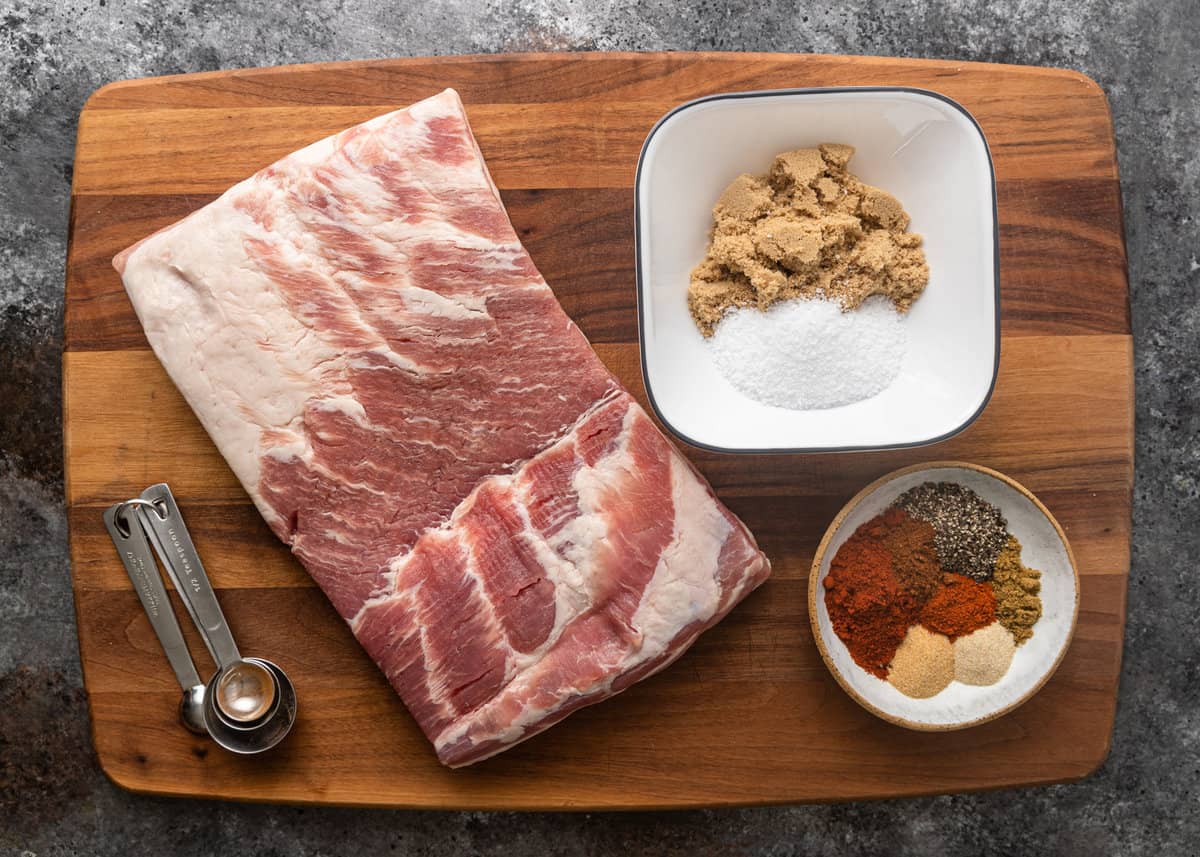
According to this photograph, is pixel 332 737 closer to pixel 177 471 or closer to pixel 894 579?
pixel 177 471

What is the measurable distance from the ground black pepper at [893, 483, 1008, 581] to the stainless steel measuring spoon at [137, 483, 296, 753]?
1538 mm

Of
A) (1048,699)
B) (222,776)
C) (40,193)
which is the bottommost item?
(222,776)

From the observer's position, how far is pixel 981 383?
1.83 m

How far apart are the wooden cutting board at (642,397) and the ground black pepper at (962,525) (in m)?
0.15

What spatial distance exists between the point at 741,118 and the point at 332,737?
1719mm

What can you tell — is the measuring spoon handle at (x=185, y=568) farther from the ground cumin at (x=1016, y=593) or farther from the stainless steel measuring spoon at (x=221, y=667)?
the ground cumin at (x=1016, y=593)

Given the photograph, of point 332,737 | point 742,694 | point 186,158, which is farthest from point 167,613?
point 742,694

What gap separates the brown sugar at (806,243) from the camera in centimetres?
186

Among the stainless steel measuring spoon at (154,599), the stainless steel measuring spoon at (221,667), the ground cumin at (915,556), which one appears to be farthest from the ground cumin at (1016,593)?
the stainless steel measuring spoon at (154,599)

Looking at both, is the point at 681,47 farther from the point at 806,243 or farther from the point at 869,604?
the point at 869,604

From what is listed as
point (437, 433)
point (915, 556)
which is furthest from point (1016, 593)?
point (437, 433)

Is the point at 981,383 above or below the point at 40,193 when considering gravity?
below

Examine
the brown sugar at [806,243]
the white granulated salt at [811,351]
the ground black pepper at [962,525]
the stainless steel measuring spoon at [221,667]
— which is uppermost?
the brown sugar at [806,243]

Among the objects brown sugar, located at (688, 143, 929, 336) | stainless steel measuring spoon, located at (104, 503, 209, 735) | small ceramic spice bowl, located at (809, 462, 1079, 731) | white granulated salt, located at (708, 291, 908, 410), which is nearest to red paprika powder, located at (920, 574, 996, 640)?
small ceramic spice bowl, located at (809, 462, 1079, 731)
